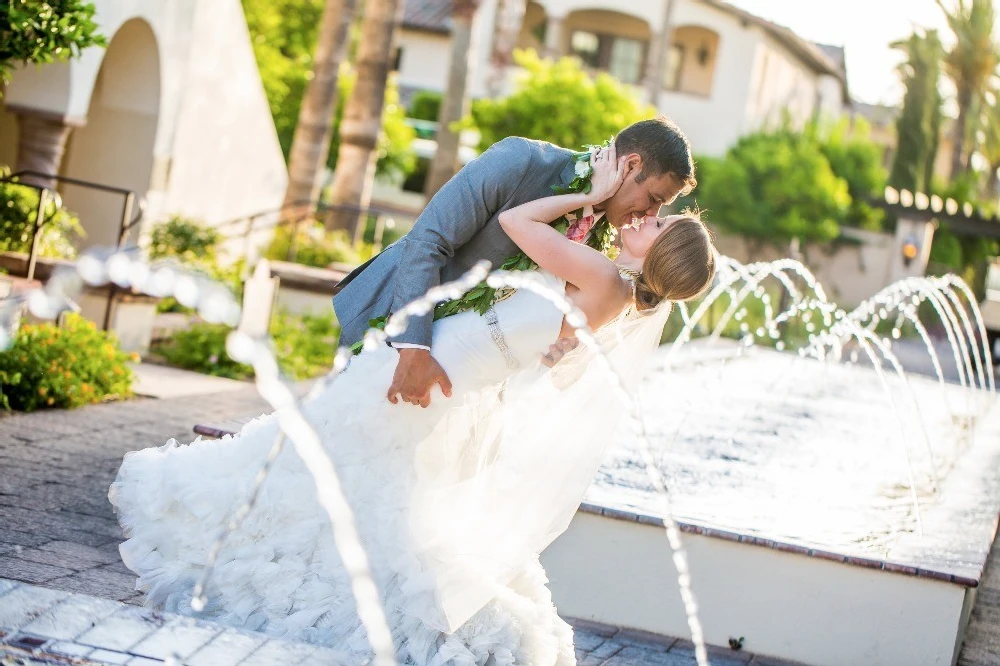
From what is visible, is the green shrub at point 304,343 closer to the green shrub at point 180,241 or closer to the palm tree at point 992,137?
the green shrub at point 180,241

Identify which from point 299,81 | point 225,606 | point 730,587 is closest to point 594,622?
point 730,587

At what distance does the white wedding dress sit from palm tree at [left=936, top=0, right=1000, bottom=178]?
4811 cm

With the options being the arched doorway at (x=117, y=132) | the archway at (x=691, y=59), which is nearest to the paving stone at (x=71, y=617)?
the arched doorway at (x=117, y=132)

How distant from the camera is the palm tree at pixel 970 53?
48.7m

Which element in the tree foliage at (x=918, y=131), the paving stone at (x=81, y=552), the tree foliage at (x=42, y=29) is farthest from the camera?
the tree foliage at (x=918, y=131)

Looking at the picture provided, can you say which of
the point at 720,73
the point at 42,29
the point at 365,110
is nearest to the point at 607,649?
the point at 42,29

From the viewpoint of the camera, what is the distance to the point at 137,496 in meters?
4.64

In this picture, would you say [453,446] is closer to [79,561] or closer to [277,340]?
[79,561]

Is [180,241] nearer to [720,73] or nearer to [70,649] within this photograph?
[70,649]

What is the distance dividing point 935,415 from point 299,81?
21896 millimetres

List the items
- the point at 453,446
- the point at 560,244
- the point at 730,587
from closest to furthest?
the point at 560,244, the point at 453,446, the point at 730,587

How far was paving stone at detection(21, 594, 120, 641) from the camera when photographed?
3525 millimetres

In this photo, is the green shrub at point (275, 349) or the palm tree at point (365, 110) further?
the palm tree at point (365, 110)

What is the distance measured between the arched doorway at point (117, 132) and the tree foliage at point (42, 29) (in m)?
5.09
